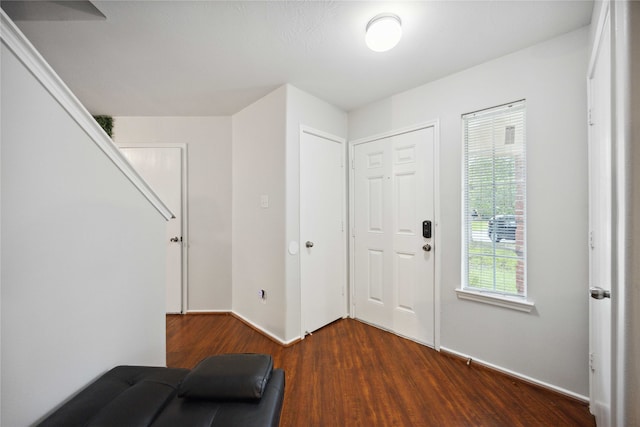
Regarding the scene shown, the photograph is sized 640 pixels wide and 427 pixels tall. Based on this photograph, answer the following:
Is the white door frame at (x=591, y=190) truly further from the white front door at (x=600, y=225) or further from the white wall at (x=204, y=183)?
the white wall at (x=204, y=183)

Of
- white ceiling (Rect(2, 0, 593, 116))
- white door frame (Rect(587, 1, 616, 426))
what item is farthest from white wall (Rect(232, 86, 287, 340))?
white door frame (Rect(587, 1, 616, 426))

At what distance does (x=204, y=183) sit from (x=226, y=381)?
2497 mm

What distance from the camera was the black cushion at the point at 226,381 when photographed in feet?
3.04

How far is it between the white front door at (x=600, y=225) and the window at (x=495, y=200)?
0.36m

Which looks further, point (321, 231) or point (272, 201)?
point (321, 231)

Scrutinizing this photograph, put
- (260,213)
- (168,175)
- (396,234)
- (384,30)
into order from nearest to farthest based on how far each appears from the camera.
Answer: (384,30) → (396,234) → (260,213) → (168,175)

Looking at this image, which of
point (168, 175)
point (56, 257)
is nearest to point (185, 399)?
point (56, 257)

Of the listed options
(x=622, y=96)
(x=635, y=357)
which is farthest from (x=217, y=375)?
(x=622, y=96)

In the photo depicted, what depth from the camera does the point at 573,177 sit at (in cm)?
152

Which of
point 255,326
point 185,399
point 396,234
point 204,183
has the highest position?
point 204,183

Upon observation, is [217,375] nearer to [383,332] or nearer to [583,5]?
[383,332]

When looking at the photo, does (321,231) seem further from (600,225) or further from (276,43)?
(600,225)

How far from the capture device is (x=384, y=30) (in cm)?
138

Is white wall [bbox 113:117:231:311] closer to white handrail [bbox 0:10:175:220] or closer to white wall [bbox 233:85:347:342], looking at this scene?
white wall [bbox 233:85:347:342]
